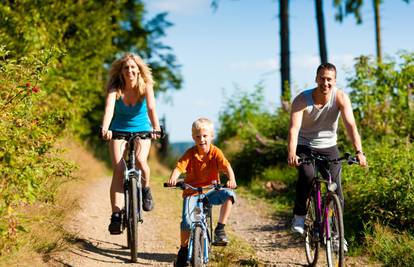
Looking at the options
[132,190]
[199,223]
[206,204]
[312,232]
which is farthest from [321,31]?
[199,223]

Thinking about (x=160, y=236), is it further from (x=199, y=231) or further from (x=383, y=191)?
(x=383, y=191)

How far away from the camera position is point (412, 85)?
35.1ft

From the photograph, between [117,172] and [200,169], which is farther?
[117,172]

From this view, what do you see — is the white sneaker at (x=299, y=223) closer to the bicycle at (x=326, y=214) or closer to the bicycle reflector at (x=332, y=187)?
the bicycle at (x=326, y=214)

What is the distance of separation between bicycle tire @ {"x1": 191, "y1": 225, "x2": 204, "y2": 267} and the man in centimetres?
105

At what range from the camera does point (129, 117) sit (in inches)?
254

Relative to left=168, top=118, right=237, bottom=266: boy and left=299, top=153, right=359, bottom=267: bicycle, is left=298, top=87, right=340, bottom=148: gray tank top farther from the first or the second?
left=168, top=118, right=237, bottom=266: boy

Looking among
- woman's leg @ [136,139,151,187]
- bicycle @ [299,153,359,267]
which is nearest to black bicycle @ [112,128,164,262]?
woman's leg @ [136,139,151,187]

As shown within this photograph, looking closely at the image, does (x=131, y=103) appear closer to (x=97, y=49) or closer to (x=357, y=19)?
(x=97, y=49)

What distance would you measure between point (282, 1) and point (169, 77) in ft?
22.5

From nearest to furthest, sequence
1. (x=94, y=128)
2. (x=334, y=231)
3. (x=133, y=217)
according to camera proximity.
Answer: (x=334, y=231)
(x=133, y=217)
(x=94, y=128)

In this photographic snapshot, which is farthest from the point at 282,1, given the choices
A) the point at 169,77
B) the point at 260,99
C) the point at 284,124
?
the point at 169,77

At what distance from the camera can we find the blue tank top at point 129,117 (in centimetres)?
643

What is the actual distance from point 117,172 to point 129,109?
2.21ft
